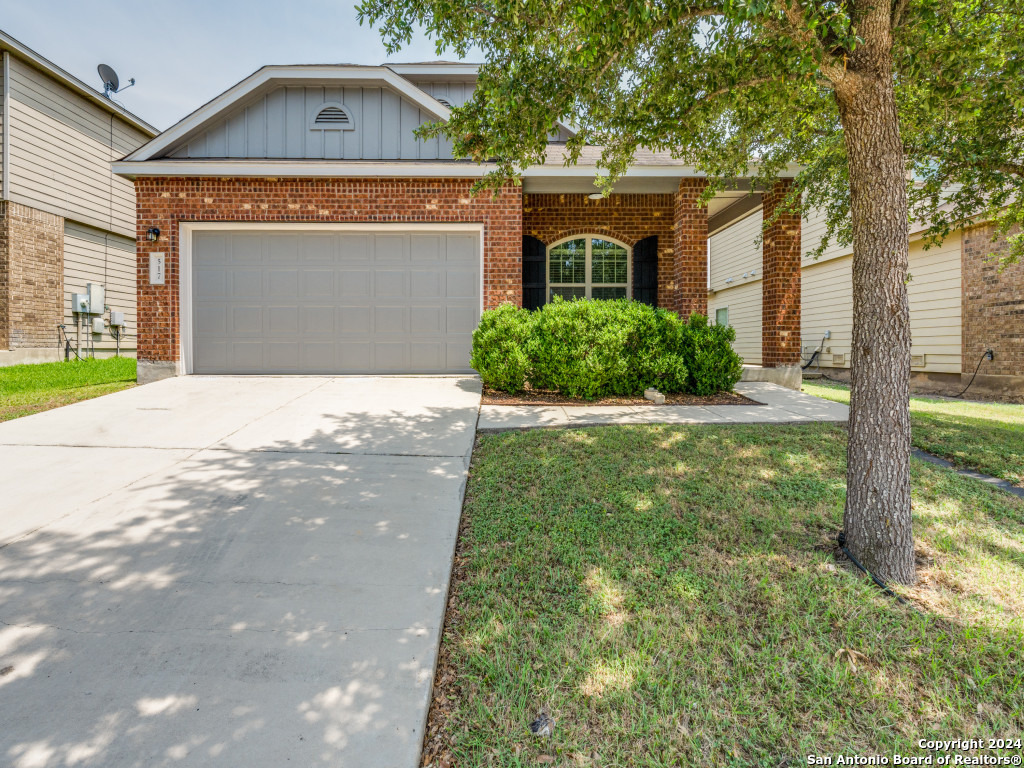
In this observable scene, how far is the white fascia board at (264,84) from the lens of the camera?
25.3ft

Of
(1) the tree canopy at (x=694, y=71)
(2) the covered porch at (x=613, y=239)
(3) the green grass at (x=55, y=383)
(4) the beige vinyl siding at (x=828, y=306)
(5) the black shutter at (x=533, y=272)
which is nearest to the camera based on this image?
(1) the tree canopy at (x=694, y=71)

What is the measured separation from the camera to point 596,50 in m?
2.99

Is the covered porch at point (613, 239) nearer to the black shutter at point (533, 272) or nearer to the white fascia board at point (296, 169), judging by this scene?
the black shutter at point (533, 272)

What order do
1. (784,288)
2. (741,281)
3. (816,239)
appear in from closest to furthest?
(784,288) → (816,239) → (741,281)

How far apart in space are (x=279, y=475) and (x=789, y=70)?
4369 mm

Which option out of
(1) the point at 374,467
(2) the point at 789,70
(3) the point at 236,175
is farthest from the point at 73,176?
(2) the point at 789,70

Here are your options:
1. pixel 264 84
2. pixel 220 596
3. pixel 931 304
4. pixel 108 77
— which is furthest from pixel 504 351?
pixel 108 77

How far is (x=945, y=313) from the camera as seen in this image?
394 inches

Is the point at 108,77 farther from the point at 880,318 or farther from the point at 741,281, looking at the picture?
the point at 741,281

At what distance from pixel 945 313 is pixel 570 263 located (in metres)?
7.59

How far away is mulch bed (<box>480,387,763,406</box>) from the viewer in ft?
20.8

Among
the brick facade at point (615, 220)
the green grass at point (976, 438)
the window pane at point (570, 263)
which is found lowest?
the green grass at point (976, 438)

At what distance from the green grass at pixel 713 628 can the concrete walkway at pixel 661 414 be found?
5.44 feet

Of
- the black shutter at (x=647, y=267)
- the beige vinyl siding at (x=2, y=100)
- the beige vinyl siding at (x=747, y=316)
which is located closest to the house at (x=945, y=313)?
the beige vinyl siding at (x=747, y=316)
